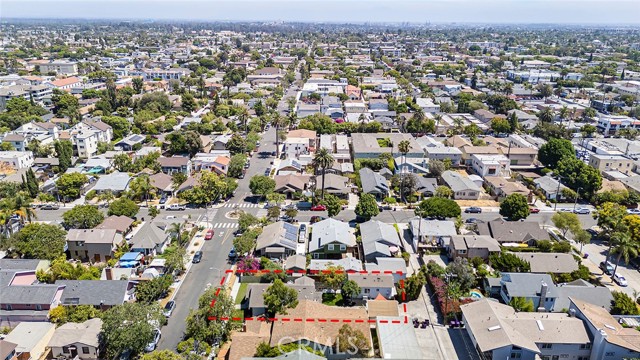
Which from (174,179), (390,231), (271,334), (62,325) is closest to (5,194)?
(174,179)

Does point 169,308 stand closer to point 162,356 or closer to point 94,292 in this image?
point 94,292

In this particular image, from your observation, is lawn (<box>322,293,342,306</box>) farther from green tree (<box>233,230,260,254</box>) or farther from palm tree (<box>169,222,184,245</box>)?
palm tree (<box>169,222,184,245</box>)

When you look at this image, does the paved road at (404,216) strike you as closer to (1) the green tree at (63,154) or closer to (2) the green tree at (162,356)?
(2) the green tree at (162,356)

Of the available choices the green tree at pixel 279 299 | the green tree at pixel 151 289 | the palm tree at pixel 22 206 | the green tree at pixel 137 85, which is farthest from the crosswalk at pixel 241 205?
the green tree at pixel 137 85

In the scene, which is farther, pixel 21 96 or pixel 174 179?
pixel 21 96

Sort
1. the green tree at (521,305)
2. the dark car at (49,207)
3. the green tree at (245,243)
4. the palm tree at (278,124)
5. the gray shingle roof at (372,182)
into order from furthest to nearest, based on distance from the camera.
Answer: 1. the palm tree at (278,124)
2. the gray shingle roof at (372,182)
3. the dark car at (49,207)
4. the green tree at (245,243)
5. the green tree at (521,305)

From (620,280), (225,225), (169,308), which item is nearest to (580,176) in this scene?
(620,280)

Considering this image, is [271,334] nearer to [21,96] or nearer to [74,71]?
[21,96]
